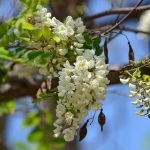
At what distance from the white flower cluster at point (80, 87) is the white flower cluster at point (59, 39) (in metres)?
0.05

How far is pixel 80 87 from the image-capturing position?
121 centimetres

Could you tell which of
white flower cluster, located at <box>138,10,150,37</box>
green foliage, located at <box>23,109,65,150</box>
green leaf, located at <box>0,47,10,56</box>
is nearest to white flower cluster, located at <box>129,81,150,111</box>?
green leaf, located at <box>0,47,10,56</box>

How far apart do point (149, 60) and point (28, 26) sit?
0.30m

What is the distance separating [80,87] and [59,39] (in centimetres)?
15

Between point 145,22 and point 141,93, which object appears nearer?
point 141,93

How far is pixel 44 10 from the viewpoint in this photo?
1312 millimetres

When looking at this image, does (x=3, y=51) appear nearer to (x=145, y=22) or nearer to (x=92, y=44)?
(x=92, y=44)

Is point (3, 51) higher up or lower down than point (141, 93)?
higher up

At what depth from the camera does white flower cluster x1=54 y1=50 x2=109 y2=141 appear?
3.97 ft

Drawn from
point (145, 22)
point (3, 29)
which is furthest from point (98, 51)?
point (145, 22)

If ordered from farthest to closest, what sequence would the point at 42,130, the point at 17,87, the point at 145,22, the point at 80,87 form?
the point at 145,22 → the point at 42,130 → the point at 17,87 → the point at 80,87

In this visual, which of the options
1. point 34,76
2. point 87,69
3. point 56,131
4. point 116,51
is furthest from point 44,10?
point 116,51

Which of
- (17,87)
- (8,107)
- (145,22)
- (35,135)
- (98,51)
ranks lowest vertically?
(35,135)

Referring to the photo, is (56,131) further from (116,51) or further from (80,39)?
(116,51)
